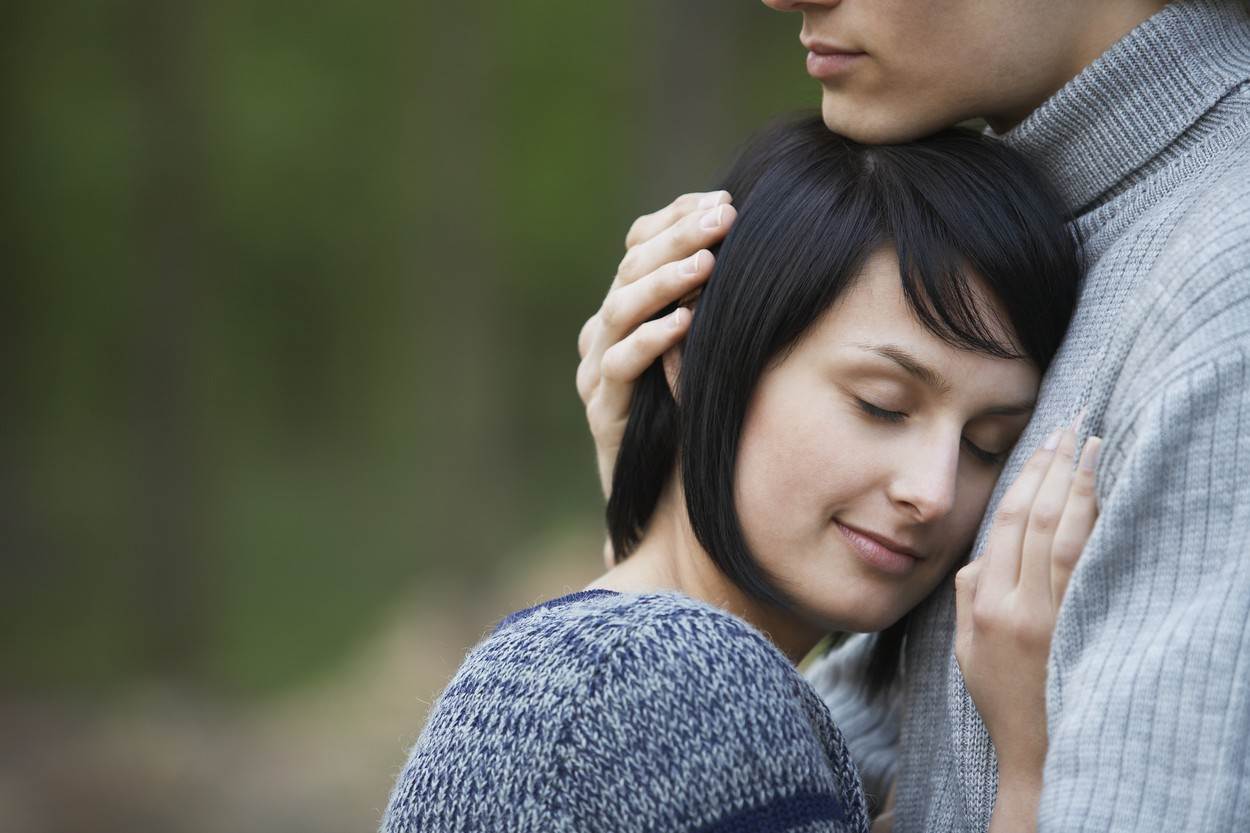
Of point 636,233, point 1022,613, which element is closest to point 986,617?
point 1022,613

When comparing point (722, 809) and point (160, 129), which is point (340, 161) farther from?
point (722, 809)

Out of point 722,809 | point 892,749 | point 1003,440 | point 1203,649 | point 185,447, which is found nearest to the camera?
point 1203,649

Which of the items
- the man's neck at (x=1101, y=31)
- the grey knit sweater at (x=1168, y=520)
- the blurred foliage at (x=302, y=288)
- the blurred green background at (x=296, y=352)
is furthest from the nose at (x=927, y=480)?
the blurred foliage at (x=302, y=288)

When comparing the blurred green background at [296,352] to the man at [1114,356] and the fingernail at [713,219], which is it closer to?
the fingernail at [713,219]

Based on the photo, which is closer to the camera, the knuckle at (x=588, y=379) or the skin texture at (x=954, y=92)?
the skin texture at (x=954, y=92)

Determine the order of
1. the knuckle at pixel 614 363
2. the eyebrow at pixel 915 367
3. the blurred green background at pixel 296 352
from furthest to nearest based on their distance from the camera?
the blurred green background at pixel 296 352 → the knuckle at pixel 614 363 → the eyebrow at pixel 915 367

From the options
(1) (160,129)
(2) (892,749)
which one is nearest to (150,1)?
(1) (160,129)

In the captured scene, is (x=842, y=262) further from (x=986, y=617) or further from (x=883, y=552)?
(x=986, y=617)

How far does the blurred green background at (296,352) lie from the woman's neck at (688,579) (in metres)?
4.84

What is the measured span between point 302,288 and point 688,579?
13669mm

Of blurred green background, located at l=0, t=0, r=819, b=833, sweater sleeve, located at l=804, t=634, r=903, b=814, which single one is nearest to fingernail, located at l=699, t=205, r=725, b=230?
sweater sleeve, located at l=804, t=634, r=903, b=814

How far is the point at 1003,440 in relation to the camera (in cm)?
174

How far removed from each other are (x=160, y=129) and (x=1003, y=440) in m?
8.28

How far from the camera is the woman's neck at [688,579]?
194 centimetres
